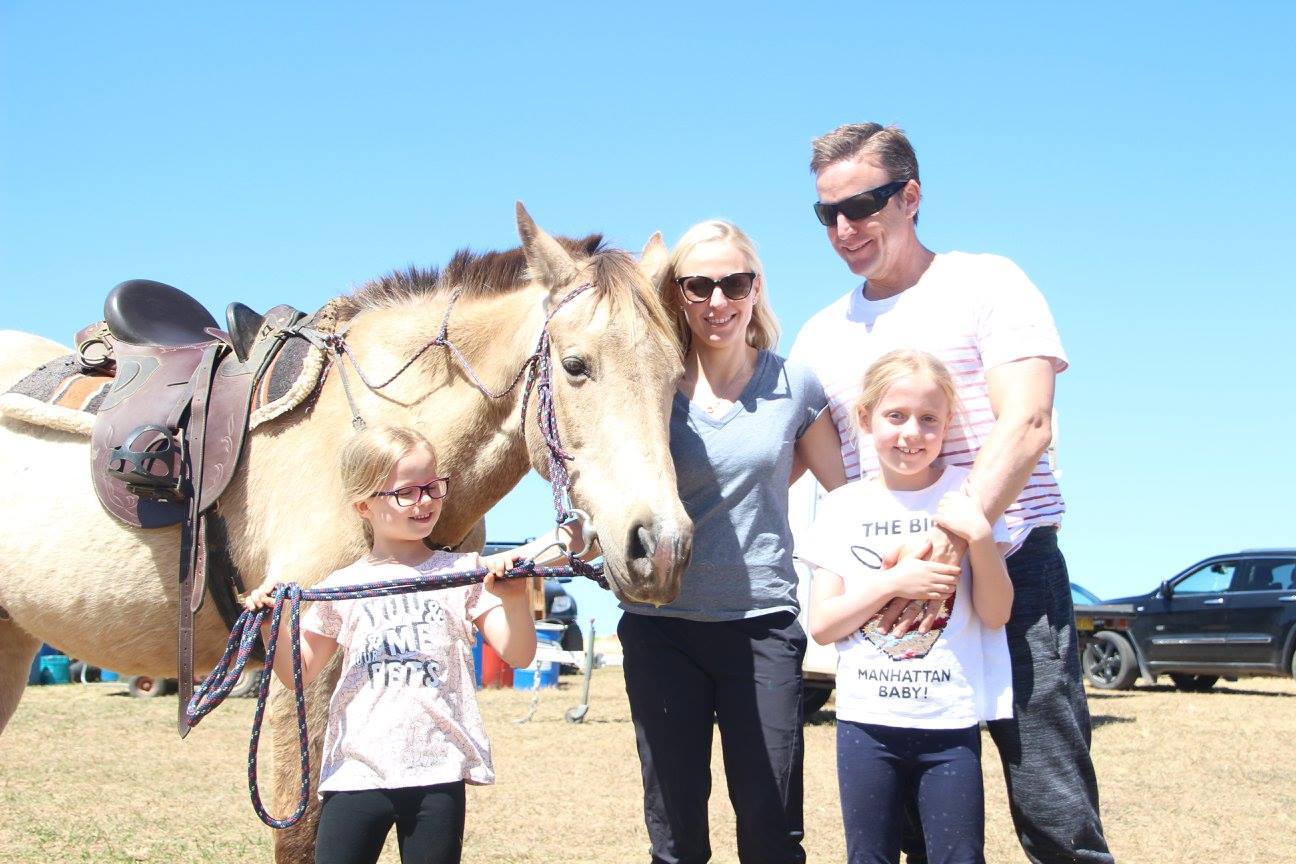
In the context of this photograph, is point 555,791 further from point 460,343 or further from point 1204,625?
point 1204,625

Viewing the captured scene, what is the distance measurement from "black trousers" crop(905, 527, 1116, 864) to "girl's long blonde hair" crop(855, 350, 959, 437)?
458 mm

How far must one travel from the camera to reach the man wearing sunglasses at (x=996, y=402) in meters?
2.56

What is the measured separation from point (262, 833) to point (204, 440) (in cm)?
365

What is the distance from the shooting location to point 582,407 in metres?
2.80

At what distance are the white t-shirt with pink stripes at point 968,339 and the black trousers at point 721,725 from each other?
55 centimetres

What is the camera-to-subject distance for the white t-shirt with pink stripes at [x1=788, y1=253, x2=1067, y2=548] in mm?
2639

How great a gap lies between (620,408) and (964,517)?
0.86 meters

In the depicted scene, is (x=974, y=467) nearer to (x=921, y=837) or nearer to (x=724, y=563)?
(x=724, y=563)

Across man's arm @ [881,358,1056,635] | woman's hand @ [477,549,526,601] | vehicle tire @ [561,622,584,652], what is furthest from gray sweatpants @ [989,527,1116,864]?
vehicle tire @ [561,622,584,652]

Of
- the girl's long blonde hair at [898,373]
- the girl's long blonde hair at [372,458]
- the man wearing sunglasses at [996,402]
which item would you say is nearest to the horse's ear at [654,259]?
the man wearing sunglasses at [996,402]

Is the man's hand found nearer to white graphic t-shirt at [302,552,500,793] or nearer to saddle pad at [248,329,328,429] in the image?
white graphic t-shirt at [302,552,500,793]

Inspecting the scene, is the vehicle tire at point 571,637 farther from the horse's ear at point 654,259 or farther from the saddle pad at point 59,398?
the horse's ear at point 654,259

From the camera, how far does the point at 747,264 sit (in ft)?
9.54

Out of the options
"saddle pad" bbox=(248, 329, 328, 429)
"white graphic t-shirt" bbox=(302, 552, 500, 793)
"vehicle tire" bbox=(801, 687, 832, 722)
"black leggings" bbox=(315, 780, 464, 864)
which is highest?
"saddle pad" bbox=(248, 329, 328, 429)
